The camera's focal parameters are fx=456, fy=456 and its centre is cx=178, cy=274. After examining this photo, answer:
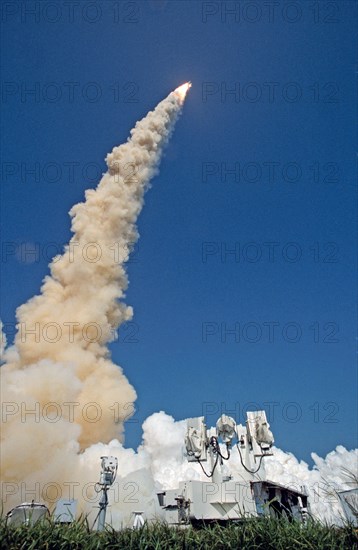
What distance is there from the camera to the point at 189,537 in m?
8.93

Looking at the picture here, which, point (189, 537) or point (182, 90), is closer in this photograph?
point (189, 537)

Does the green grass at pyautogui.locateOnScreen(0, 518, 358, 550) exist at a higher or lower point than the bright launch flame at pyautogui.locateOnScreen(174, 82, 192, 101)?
lower

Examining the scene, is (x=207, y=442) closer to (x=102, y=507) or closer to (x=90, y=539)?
(x=102, y=507)

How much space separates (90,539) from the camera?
340 inches

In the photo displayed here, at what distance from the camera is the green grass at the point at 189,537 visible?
8.21 meters

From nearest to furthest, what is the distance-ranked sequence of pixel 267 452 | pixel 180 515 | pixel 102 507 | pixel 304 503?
pixel 102 507 → pixel 180 515 → pixel 267 452 → pixel 304 503

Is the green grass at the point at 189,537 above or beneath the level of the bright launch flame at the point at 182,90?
beneath

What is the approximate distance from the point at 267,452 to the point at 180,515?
185 inches

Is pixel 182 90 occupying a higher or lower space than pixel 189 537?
higher

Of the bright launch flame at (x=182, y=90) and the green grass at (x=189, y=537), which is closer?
the green grass at (x=189, y=537)

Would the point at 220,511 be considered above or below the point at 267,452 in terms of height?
below

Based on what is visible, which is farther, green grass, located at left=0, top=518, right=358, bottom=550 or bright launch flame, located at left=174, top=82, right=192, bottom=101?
bright launch flame, located at left=174, top=82, right=192, bottom=101

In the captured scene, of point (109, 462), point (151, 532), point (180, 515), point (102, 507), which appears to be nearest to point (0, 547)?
point (151, 532)

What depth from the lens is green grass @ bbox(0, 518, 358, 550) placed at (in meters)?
8.21
